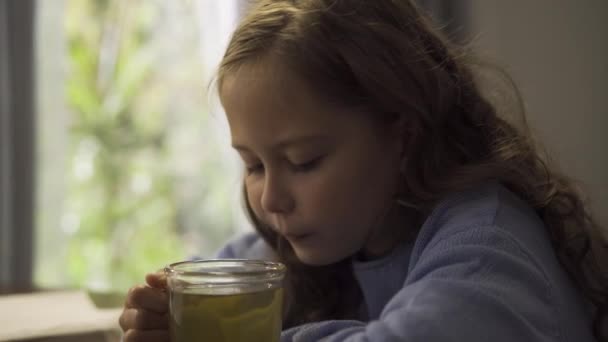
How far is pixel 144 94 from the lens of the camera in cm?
295

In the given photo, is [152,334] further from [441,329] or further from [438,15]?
[438,15]

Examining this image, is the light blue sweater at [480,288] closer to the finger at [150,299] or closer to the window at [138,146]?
the finger at [150,299]

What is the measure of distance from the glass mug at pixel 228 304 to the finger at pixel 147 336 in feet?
0.61

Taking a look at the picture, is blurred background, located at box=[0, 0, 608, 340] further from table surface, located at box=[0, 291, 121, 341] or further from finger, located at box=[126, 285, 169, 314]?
finger, located at box=[126, 285, 169, 314]

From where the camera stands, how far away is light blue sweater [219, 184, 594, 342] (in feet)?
2.00

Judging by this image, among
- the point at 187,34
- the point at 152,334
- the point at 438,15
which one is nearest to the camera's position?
the point at 152,334

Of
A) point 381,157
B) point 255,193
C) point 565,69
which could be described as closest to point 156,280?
point 255,193

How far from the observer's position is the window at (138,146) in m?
2.85

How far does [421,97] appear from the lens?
35.4 inches

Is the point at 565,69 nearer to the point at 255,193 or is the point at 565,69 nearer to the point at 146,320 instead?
the point at 255,193

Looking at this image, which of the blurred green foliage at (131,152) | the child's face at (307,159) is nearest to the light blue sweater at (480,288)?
the child's face at (307,159)

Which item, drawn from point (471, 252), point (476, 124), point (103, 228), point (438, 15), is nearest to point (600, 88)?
point (438, 15)

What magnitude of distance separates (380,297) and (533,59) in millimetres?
1545

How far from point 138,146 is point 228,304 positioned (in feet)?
8.03
